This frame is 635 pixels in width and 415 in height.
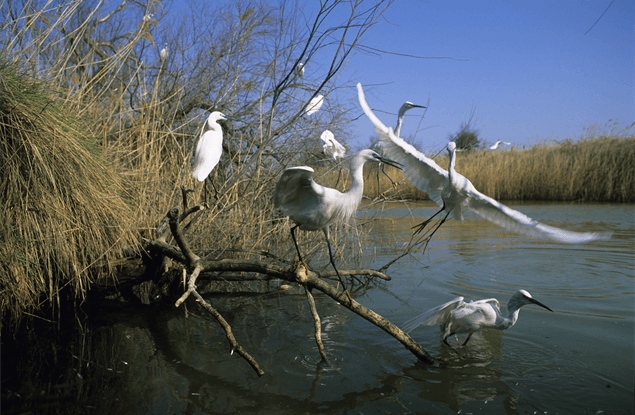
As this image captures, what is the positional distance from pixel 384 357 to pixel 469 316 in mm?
735

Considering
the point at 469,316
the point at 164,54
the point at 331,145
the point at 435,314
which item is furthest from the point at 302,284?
the point at 164,54

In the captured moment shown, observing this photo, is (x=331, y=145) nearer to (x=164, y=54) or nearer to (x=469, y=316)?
(x=164, y=54)

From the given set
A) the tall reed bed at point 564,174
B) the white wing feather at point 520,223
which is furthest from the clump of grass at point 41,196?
the tall reed bed at point 564,174

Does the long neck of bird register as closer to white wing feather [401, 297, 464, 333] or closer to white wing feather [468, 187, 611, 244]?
white wing feather [401, 297, 464, 333]

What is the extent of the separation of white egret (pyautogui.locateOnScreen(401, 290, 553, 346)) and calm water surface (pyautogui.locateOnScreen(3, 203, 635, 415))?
0.21m

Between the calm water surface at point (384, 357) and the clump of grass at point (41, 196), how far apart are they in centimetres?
72

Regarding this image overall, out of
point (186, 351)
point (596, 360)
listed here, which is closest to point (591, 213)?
point (596, 360)

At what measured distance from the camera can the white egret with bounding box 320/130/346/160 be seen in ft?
18.3

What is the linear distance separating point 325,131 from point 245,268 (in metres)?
2.97

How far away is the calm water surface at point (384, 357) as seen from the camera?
255 centimetres

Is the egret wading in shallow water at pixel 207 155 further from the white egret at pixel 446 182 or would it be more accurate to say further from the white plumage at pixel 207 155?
the white egret at pixel 446 182

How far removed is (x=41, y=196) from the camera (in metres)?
3.37

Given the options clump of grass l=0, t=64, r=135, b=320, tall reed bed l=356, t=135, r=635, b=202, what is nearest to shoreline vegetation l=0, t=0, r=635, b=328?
clump of grass l=0, t=64, r=135, b=320

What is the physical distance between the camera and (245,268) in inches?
125
